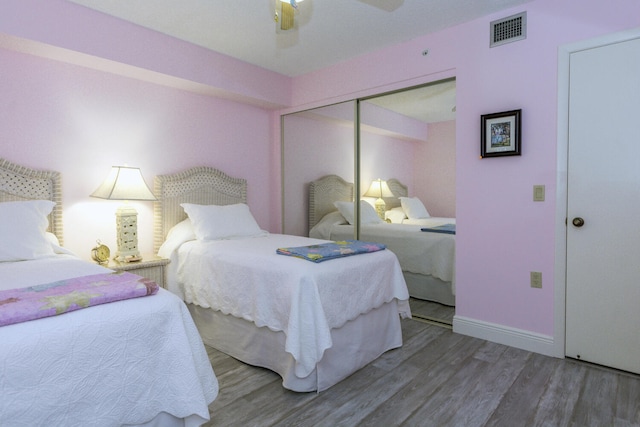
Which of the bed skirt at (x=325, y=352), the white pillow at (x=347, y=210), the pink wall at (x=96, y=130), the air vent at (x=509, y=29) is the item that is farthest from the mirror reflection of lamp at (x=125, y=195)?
the air vent at (x=509, y=29)

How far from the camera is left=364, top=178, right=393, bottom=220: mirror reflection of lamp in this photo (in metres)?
3.39

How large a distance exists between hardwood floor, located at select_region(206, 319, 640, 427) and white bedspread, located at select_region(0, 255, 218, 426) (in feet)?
1.72

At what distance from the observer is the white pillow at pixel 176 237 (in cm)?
299

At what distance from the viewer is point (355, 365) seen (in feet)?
7.57

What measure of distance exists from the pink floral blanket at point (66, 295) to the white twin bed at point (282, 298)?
30.3 inches

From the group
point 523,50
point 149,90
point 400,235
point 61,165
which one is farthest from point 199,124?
point 523,50

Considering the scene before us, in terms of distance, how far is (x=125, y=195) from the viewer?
2760 mm


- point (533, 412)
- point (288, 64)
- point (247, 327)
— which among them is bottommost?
point (533, 412)

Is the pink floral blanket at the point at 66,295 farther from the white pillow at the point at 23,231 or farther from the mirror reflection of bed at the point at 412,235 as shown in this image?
the mirror reflection of bed at the point at 412,235

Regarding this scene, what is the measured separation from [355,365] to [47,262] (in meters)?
1.89

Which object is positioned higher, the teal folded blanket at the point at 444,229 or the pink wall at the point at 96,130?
the pink wall at the point at 96,130

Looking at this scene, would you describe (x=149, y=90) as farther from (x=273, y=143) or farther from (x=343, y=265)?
(x=343, y=265)

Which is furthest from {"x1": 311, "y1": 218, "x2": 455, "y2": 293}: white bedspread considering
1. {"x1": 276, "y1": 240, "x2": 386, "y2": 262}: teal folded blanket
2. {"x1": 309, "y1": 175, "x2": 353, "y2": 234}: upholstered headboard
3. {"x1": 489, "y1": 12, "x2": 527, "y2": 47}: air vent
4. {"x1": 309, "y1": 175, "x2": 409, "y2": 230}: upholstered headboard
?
{"x1": 489, "y1": 12, "x2": 527, "y2": 47}: air vent

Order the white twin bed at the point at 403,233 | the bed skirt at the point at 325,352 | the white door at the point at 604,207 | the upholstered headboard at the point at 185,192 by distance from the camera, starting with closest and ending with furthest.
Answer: the bed skirt at the point at 325,352
the white door at the point at 604,207
the white twin bed at the point at 403,233
the upholstered headboard at the point at 185,192
